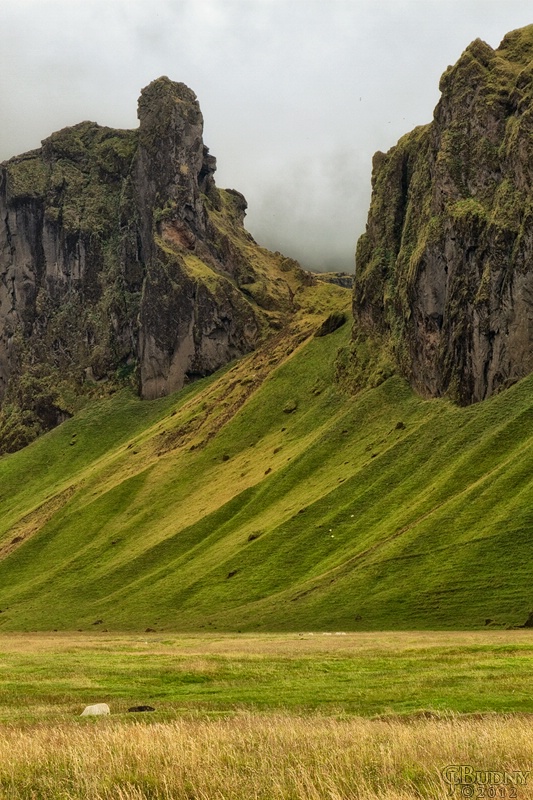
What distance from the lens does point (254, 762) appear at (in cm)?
2095

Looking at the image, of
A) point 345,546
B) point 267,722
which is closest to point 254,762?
point 267,722

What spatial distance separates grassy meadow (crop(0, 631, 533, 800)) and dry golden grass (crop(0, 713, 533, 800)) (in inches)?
2.1

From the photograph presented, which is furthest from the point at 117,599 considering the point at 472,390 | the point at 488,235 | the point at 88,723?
the point at 88,723

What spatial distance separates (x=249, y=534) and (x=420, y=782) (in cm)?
14329

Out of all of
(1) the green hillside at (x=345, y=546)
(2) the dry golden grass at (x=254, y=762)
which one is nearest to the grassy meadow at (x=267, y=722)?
(2) the dry golden grass at (x=254, y=762)

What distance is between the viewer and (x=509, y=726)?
2652cm

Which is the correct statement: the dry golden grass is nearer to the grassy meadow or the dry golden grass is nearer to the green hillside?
the grassy meadow

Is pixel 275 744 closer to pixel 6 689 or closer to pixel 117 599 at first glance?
pixel 6 689

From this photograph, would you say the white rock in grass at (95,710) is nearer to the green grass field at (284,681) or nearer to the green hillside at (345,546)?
the green grass field at (284,681)

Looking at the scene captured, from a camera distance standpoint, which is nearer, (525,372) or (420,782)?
(420,782)

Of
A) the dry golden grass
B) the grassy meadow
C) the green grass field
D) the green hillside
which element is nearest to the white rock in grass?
the grassy meadow

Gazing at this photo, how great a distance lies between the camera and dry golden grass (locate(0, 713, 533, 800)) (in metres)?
18.9

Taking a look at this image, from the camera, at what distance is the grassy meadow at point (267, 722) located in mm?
19703

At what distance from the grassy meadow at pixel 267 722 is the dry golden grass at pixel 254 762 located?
53mm
